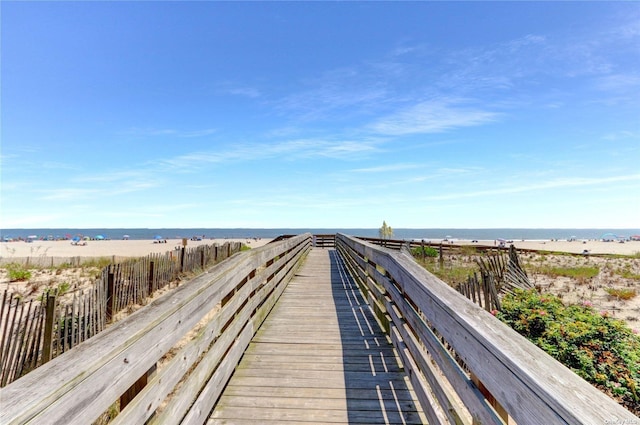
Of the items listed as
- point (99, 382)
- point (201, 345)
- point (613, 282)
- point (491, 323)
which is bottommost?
point (613, 282)

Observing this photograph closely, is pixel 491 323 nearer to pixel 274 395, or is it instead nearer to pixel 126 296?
pixel 274 395

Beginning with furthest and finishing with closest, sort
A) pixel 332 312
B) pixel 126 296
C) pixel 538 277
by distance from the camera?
1. pixel 538 277
2. pixel 126 296
3. pixel 332 312

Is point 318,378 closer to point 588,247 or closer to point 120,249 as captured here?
point 120,249

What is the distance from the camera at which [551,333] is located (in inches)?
206

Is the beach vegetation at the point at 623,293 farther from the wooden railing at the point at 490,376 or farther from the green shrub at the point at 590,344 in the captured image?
the wooden railing at the point at 490,376

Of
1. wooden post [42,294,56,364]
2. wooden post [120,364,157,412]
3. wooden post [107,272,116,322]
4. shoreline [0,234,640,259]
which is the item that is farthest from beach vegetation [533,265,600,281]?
wooden post [42,294,56,364]

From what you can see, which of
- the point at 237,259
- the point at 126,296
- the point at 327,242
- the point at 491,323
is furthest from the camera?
the point at 327,242

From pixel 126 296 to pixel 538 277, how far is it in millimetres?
15763

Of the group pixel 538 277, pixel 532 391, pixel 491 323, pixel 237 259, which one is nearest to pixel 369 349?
pixel 237 259

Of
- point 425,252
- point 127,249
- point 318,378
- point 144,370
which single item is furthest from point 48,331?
point 127,249

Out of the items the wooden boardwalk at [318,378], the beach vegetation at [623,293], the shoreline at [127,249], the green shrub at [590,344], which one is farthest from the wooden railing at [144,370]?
the shoreline at [127,249]

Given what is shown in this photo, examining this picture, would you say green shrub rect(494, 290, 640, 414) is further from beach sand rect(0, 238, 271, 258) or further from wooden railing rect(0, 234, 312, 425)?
beach sand rect(0, 238, 271, 258)

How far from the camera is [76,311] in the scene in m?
7.01

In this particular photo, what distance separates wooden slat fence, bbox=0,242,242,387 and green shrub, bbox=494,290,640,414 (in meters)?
7.21
